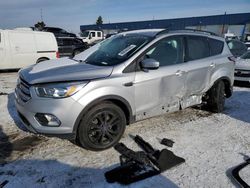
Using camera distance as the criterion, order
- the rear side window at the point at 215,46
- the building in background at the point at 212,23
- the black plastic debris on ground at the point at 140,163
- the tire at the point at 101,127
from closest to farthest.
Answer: the black plastic debris on ground at the point at 140,163 < the tire at the point at 101,127 < the rear side window at the point at 215,46 < the building in background at the point at 212,23

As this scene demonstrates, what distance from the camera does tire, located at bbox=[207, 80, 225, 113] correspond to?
6.00m

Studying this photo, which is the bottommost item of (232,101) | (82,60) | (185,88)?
(232,101)

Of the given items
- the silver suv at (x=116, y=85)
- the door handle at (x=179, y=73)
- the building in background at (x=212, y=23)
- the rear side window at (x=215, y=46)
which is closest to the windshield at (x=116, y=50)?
the silver suv at (x=116, y=85)

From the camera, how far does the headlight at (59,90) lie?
381cm

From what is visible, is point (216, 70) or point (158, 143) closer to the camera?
point (158, 143)

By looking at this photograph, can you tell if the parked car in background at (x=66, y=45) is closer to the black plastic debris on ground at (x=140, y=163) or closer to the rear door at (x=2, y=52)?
the rear door at (x=2, y=52)

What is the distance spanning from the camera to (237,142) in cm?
474

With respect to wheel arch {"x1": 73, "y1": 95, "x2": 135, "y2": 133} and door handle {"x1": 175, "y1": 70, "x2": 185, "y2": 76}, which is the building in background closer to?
door handle {"x1": 175, "y1": 70, "x2": 185, "y2": 76}

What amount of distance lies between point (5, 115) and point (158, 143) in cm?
333

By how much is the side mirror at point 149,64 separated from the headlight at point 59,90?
44.5 inches

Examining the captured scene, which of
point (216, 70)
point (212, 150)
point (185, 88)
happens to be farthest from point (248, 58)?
point (212, 150)

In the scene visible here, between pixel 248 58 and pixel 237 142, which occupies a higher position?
pixel 248 58

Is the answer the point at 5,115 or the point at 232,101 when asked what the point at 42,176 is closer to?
the point at 5,115

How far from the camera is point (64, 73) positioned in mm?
4086
